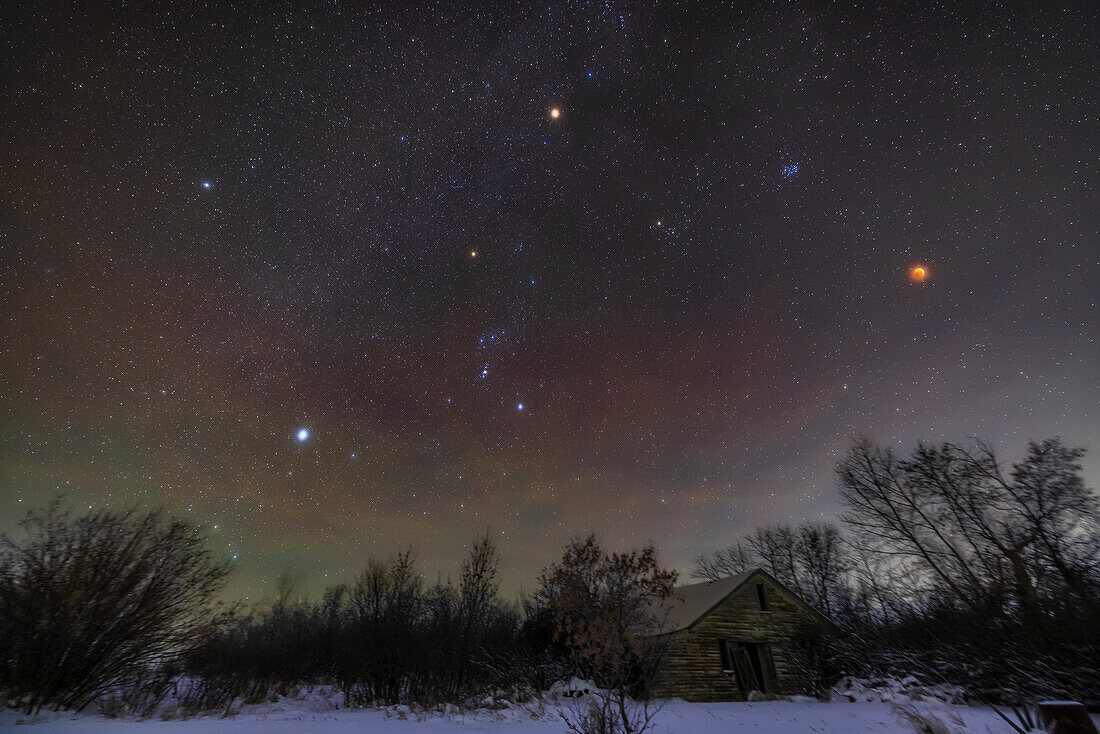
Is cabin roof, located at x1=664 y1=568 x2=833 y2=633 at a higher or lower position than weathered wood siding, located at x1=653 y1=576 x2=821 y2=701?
higher

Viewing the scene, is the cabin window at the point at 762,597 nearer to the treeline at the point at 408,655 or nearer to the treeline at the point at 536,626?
the treeline at the point at 536,626

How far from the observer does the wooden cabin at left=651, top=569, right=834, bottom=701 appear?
23.9 metres

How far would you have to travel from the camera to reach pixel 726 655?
25422 millimetres

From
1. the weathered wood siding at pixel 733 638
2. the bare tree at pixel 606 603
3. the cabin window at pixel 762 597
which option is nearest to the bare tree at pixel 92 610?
the bare tree at pixel 606 603

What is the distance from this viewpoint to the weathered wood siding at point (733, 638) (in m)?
23.6

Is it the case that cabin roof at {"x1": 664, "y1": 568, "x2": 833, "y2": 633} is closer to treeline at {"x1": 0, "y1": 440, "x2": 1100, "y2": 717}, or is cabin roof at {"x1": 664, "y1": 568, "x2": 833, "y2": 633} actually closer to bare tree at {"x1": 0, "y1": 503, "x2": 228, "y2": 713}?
treeline at {"x1": 0, "y1": 440, "x2": 1100, "y2": 717}

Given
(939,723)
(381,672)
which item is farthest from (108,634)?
(939,723)

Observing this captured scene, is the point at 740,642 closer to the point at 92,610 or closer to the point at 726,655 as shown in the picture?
the point at 726,655

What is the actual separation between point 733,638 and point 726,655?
89 centimetres

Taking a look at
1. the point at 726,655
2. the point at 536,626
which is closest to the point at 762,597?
the point at 726,655

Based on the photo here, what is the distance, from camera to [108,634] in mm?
12727

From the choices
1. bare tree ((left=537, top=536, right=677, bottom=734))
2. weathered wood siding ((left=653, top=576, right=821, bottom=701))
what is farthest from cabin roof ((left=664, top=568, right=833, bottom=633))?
bare tree ((left=537, top=536, right=677, bottom=734))

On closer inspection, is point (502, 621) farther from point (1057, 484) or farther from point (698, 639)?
point (1057, 484)

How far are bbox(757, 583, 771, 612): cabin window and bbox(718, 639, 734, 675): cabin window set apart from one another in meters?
3.07
